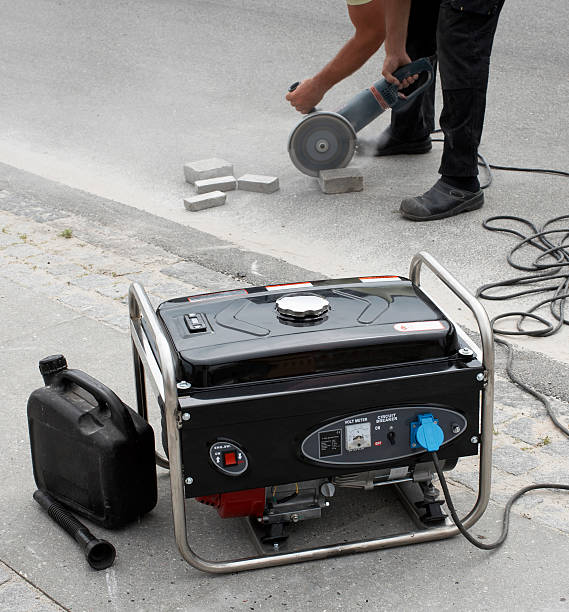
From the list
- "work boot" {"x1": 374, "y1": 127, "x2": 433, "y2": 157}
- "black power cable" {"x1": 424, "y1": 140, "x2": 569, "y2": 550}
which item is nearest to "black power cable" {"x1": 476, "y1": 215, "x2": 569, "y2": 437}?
"black power cable" {"x1": 424, "y1": 140, "x2": 569, "y2": 550}

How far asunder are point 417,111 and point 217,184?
5.25ft

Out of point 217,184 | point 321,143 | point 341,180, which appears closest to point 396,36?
point 321,143

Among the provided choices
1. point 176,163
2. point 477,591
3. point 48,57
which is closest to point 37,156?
point 176,163

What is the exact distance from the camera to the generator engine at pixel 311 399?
232 centimetres

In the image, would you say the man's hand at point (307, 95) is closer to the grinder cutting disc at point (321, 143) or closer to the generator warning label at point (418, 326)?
the grinder cutting disc at point (321, 143)

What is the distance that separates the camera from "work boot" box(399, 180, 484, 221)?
5473 millimetres

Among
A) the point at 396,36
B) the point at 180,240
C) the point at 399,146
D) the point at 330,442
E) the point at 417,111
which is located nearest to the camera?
the point at 330,442

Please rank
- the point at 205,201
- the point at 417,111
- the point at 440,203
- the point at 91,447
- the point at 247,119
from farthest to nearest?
1. the point at 247,119
2. the point at 417,111
3. the point at 205,201
4. the point at 440,203
5. the point at 91,447

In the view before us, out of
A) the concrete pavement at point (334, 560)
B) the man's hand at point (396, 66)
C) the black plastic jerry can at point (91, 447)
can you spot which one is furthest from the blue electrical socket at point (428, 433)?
the man's hand at point (396, 66)

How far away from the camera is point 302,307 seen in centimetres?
251

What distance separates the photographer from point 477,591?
8.01ft

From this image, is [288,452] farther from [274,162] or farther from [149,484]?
[274,162]

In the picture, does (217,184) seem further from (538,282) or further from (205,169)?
(538,282)

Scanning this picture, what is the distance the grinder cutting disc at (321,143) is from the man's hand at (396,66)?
1.34 ft
